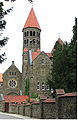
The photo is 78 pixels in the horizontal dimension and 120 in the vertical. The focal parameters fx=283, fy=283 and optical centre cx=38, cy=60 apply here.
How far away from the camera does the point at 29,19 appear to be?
85.1 m

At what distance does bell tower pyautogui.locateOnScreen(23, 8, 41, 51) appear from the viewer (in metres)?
79.1

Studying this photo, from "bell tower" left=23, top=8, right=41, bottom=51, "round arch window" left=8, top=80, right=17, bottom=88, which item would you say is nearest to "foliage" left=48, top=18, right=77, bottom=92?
"bell tower" left=23, top=8, right=41, bottom=51

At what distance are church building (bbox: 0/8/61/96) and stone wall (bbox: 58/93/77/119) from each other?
48.9 meters

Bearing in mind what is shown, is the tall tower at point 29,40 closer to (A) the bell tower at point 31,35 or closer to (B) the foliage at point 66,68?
(A) the bell tower at point 31,35

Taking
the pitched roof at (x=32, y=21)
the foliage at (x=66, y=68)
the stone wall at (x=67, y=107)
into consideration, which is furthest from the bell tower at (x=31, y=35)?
the stone wall at (x=67, y=107)

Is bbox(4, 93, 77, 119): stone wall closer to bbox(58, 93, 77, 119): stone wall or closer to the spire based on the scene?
bbox(58, 93, 77, 119): stone wall

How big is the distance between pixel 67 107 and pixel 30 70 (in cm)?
5262

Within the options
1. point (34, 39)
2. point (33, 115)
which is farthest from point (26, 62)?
point (33, 115)

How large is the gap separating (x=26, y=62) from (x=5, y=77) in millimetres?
7584

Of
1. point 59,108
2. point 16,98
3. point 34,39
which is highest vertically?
point 34,39

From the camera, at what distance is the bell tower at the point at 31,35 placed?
79.1 meters

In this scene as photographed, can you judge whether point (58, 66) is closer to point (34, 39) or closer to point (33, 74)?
point (33, 74)

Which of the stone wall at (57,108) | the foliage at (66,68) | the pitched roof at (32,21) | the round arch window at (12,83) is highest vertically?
the pitched roof at (32,21)

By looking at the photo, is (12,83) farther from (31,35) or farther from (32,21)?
(32,21)
